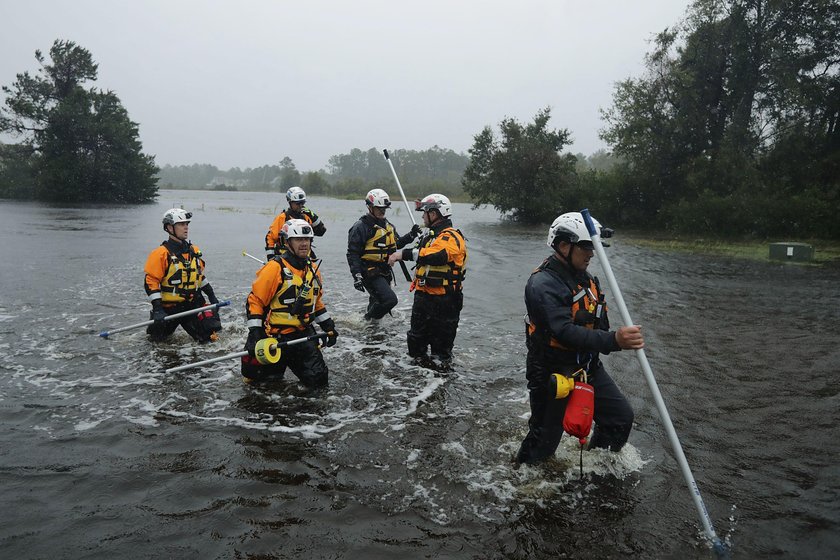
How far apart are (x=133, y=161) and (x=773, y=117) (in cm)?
5599

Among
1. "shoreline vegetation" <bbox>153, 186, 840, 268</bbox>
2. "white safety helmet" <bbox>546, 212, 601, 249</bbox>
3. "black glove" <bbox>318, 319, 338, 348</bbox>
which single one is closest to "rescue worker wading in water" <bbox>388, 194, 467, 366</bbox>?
"black glove" <bbox>318, 319, 338, 348</bbox>

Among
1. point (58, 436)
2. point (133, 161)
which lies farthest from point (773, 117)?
point (133, 161)

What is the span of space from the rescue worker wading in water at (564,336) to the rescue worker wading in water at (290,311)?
10.0 ft

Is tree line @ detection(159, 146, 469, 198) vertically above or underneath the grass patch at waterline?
above

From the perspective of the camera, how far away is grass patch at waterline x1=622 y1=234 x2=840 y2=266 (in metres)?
21.9

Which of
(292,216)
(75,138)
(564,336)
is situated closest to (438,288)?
(564,336)

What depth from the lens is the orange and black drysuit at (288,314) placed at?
6.97 metres

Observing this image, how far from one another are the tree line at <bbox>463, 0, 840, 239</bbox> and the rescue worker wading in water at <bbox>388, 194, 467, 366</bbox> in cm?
2557

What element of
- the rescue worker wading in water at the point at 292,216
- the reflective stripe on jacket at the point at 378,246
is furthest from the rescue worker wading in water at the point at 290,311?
the rescue worker wading in water at the point at 292,216

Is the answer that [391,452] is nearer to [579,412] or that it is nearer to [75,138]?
[579,412]

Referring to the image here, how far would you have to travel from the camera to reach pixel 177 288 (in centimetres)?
907

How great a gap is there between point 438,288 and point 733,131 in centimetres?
3106

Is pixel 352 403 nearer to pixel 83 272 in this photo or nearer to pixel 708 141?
pixel 83 272

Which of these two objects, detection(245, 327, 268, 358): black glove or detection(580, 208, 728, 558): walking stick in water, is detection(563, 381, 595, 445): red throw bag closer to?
detection(580, 208, 728, 558): walking stick in water
